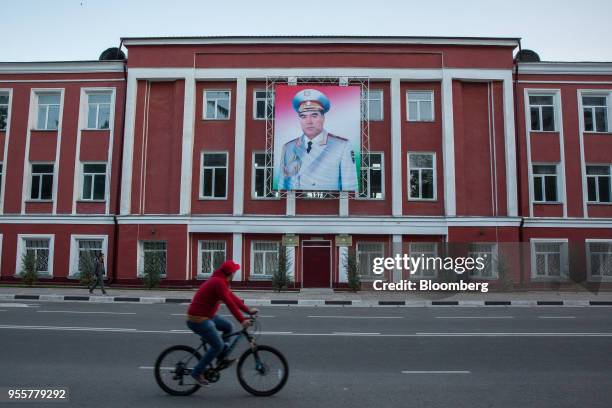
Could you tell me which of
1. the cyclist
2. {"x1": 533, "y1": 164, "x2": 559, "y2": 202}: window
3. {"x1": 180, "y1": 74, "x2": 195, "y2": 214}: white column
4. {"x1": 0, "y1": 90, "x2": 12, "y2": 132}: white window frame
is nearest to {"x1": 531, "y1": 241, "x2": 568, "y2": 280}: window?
{"x1": 533, "y1": 164, "x2": 559, "y2": 202}: window

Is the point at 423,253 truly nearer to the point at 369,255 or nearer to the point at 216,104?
the point at 369,255

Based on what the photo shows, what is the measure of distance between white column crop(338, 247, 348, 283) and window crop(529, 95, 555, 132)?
1099 cm

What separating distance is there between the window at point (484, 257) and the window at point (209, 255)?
37.2ft

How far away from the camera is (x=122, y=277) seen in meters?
22.5

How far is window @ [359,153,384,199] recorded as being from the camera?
2295 cm

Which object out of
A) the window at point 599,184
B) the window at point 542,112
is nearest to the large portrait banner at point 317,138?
the window at point 542,112

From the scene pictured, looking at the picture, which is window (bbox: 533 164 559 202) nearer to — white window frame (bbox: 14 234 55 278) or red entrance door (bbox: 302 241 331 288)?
red entrance door (bbox: 302 241 331 288)

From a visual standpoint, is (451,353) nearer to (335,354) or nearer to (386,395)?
(335,354)

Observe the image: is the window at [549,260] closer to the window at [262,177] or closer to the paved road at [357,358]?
the paved road at [357,358]

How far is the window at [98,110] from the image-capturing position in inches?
960

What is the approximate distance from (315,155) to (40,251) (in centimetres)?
1381

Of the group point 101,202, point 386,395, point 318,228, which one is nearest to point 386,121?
point 318,228

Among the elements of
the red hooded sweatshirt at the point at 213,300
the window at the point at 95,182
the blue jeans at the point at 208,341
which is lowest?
the blue jeans at the point at 208,341

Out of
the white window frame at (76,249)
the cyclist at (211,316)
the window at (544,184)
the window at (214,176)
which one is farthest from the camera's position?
the window at (544,184)
